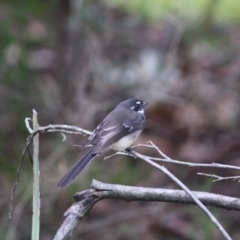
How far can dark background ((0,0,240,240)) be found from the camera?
23.0 ft

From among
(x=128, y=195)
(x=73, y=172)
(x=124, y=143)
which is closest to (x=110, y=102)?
(x=124, y=143)

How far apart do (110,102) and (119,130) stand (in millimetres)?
2617

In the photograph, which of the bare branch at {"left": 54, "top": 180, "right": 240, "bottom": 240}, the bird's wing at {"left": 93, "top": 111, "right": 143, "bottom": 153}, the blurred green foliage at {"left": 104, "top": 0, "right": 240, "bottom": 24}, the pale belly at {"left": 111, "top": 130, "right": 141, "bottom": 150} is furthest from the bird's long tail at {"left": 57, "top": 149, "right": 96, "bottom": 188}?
the blurred green foliage at {"left": 104, "top": 0, "right": 240, "bottom": 24}

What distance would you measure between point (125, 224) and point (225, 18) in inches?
228

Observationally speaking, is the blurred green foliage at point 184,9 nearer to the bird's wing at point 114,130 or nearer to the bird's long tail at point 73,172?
the bird's wing at point 114,130

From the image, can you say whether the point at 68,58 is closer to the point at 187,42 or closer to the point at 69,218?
the point at 187,42

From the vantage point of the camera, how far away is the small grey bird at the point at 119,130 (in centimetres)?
479

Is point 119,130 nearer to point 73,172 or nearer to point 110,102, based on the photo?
point 73,172

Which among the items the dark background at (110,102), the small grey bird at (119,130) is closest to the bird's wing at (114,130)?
the small grey bird at (119,130)

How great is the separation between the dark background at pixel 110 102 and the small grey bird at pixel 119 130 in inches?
47.6

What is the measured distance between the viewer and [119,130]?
534 cm

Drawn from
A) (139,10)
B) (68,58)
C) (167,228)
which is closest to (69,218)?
(167,228)

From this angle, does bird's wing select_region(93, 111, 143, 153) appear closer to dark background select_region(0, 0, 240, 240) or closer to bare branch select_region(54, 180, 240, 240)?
dark background select_region(0, 0, 240, 240)

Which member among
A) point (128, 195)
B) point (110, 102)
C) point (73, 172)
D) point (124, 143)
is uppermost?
point (128, 195)
